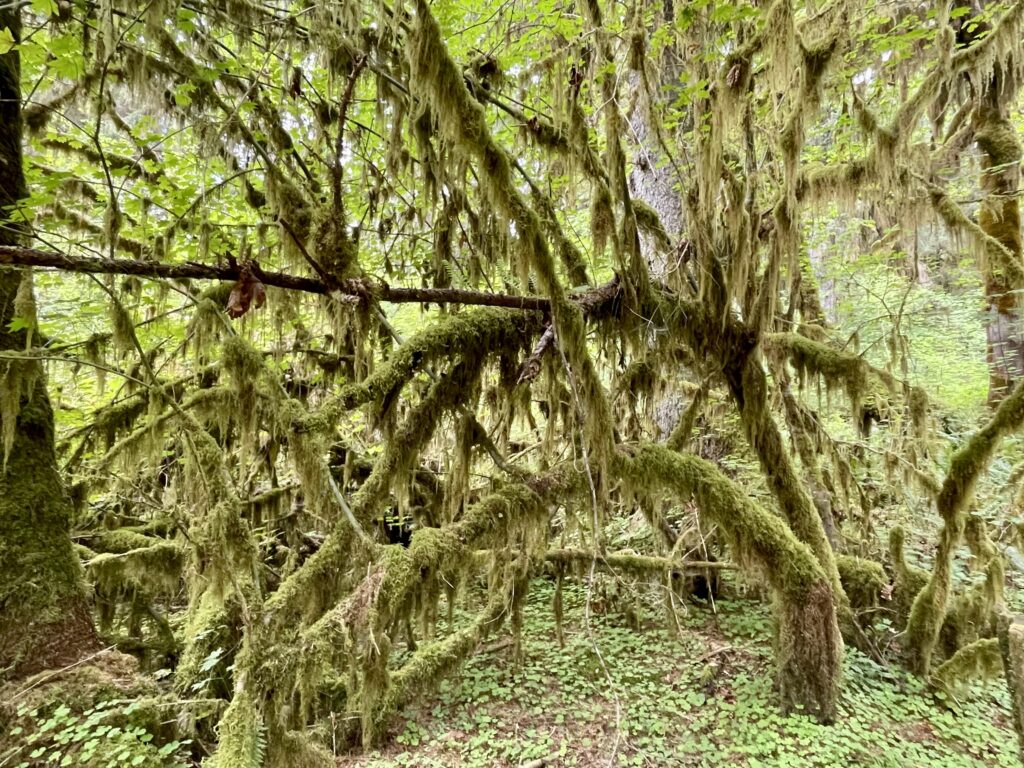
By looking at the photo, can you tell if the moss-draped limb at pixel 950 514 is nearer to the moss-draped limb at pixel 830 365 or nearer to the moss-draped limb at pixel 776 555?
the moss-draped limb at pixel 830 365

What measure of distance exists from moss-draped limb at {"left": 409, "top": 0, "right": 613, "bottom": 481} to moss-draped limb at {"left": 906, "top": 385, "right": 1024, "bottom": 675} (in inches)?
105

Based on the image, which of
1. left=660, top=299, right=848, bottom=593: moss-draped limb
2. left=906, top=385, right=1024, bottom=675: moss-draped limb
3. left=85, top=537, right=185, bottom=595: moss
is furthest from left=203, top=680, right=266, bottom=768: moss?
left=906, top=385, right=1024, bottom=675: moss-draped limb

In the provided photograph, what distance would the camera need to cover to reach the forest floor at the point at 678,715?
3543 millimetres

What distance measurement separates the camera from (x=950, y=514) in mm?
3693

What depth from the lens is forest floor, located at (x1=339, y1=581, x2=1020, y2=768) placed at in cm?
354

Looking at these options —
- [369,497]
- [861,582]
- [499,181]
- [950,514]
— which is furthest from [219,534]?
[861,582]

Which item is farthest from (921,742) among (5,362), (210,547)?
(5,362)

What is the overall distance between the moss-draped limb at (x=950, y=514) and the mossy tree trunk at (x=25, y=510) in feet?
19.3

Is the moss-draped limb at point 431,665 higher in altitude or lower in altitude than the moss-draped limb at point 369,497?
Answer: lower

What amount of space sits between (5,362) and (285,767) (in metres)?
2.65

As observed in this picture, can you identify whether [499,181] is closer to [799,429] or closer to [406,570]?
[406,570]

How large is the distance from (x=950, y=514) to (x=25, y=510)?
6.20 metres

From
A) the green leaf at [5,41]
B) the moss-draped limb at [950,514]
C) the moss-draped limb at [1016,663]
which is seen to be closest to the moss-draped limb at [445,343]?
the green leaf at [5,41]

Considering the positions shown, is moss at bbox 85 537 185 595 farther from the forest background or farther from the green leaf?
the green leaf
